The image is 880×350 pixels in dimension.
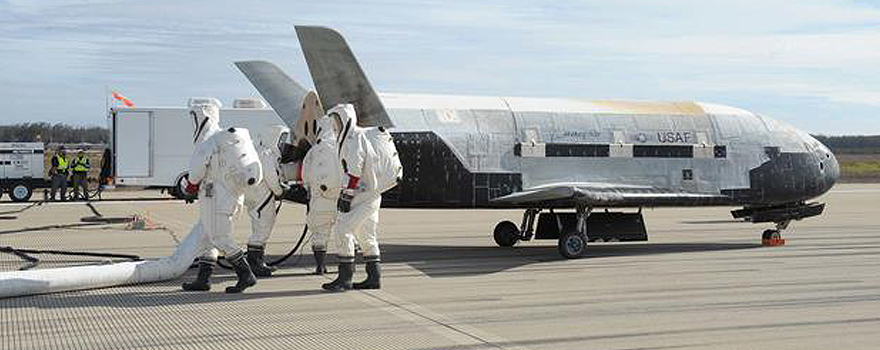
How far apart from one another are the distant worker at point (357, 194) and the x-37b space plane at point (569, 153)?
2.27 metres

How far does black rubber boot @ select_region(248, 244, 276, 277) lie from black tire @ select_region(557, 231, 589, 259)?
15.9 feet

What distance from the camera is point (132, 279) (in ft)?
40.2

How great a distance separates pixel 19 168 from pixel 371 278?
24626 millimetres

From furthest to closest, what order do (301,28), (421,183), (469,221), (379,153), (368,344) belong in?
(469,221) → (421,183) → (301,28) → (379,153) → (368,344)

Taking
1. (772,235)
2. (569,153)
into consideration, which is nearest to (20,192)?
(569,153)

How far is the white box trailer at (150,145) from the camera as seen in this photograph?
29969 millimetres

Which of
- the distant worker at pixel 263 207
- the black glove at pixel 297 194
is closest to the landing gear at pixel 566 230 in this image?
the black glove at pixel 297 194

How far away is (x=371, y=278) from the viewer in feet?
39.3

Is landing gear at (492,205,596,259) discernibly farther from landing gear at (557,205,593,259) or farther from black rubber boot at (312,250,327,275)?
black rubber boot at (312,250,327,275)

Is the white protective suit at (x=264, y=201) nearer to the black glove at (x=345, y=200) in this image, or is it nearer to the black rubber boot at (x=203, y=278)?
the black rubber boot at (x=203, y=278)

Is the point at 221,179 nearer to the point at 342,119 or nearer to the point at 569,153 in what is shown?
the point at 342,119

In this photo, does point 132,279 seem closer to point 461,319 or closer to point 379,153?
point 379,153

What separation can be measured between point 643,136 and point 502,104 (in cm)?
249

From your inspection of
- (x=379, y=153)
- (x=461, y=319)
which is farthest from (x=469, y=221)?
(x=461, y=319)
